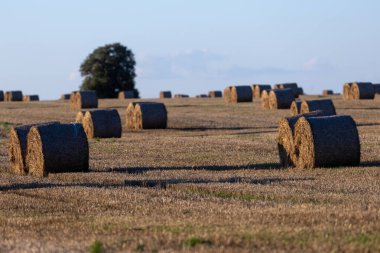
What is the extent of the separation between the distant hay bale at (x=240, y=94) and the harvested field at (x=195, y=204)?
1207 inches

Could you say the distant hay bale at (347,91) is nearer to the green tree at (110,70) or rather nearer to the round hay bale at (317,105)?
the round hay bale at (317,105)

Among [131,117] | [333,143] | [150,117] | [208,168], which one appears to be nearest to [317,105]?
[150,117]

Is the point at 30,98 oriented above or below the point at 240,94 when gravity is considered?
below

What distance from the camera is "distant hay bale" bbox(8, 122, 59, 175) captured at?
2059cm

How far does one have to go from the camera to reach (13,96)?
69.6m

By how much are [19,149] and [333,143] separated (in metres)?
6.82

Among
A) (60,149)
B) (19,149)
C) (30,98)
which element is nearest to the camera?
(60,149)

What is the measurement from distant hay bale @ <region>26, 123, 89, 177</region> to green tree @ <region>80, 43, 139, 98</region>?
216 feet

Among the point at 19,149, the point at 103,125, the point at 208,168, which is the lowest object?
the point at 208,168

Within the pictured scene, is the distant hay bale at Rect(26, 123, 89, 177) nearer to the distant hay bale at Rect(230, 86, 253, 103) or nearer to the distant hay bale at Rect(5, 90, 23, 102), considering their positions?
the distant hay bale at Rect(230, 86, 253, 103)

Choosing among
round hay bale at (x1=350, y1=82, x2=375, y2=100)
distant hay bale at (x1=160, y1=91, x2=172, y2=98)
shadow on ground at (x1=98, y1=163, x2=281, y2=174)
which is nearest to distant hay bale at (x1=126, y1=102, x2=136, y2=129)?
shadow on ground at (x1=98, y1=163, x2=281, y2=174)

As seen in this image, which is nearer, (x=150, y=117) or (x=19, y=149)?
(x=19, y=149)

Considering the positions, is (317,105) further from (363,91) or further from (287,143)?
(363,91)

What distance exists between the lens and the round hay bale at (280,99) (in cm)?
4722
